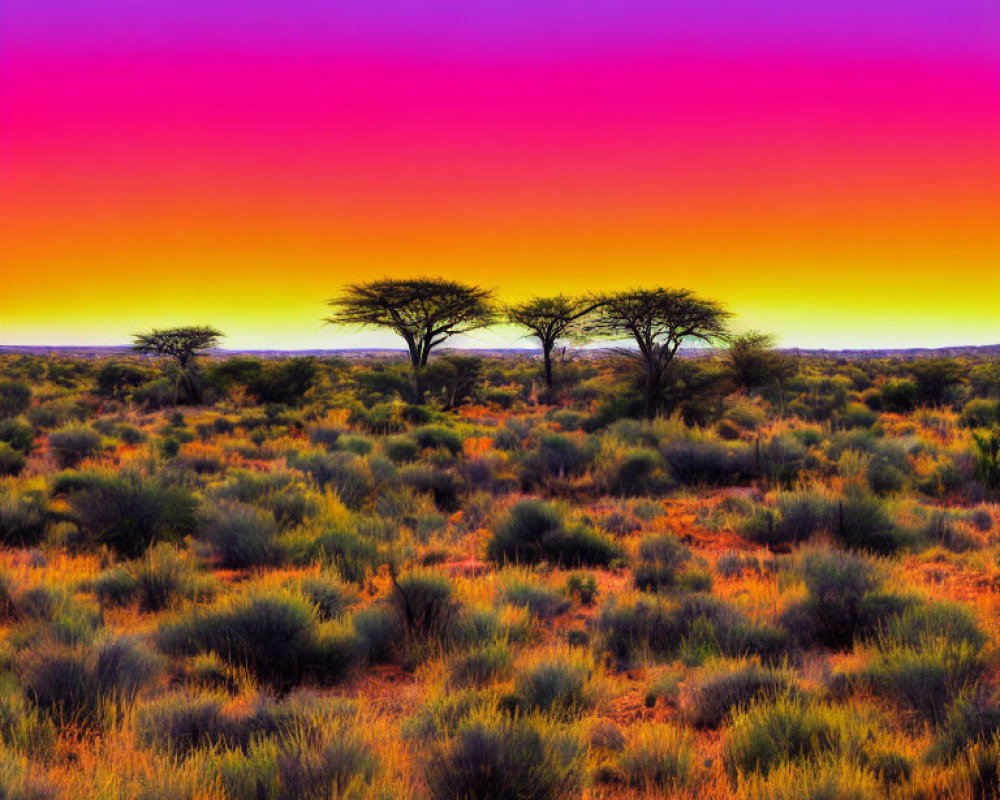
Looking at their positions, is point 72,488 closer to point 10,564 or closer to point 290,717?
point 10,564

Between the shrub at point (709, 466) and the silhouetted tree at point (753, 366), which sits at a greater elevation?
the silhouetted tree at point (753, 366)

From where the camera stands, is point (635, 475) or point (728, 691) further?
point (635, 475)

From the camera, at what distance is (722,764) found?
11.7 ft

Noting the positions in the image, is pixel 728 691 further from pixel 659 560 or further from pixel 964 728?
pixel 659 560

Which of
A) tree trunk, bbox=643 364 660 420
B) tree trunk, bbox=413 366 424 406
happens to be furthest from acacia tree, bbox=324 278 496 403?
tree trunk, bbox=643 364 660 420

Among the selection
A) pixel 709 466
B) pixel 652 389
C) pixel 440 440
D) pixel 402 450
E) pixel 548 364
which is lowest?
pixel 709 466

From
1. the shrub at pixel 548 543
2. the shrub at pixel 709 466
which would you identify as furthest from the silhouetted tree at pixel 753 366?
the shrub at pixel 548 543

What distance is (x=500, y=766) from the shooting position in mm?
3094

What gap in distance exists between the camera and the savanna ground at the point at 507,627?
331cm

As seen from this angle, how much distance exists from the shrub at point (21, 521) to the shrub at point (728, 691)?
8735 millimetres

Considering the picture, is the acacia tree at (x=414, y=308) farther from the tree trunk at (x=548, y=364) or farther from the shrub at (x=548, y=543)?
the shrub at (x=548, y=543)

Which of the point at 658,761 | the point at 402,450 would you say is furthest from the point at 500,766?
the point at 402,450

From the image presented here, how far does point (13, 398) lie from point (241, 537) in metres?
22.4

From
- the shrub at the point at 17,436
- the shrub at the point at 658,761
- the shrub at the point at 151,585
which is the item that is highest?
the shrub at the point at 17,436
